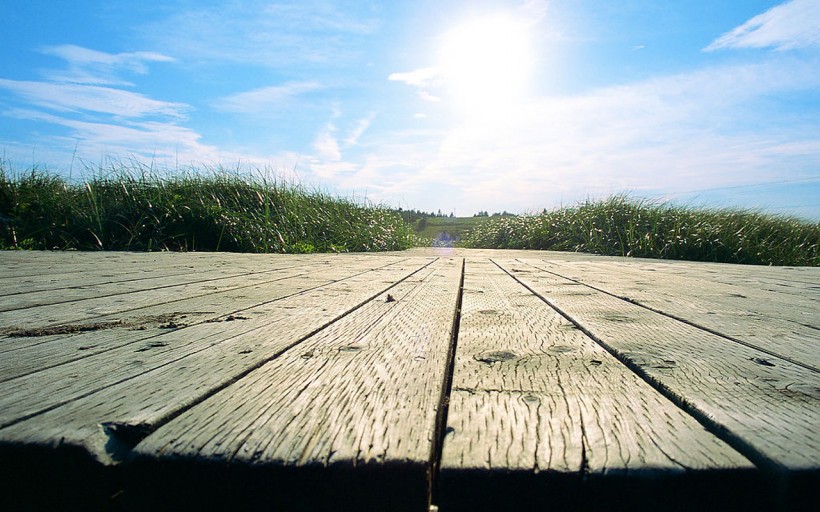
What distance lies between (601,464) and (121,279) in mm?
2603

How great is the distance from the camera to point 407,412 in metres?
0.67

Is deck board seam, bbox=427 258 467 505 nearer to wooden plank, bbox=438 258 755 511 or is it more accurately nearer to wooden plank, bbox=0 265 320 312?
wooden plank, bbox=438 258 755 511

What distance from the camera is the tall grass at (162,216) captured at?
6.04 m

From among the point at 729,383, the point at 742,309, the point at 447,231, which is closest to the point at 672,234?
the point at 742,309

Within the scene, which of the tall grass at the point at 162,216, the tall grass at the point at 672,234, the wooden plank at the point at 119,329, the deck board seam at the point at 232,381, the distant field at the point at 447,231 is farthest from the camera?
the distant field at the point at 447,231

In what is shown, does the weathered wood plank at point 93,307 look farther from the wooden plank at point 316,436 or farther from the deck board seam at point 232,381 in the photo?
the wooden plank at point 316,436

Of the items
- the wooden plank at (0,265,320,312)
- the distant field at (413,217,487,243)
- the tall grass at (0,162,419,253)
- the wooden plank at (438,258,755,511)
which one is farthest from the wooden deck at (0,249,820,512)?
the distant field at (413,217,487,243)

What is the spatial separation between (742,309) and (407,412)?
159cm

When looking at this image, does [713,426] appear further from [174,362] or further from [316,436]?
[174,362]

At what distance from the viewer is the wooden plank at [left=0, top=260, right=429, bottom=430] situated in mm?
742

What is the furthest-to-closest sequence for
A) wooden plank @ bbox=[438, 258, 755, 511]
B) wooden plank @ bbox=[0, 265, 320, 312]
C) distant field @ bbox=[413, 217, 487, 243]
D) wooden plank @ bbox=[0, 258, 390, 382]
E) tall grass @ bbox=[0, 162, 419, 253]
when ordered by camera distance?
distant field @ bbox=[413, 217, 487, 243] → tall grass @ bbox=[0, 162, 419, 253] → wooden plank @ bbox=[0, 265, 320, 312] → wooden plank @ bbox=[0, 258, 390, 382] → wooden plank @ bbox=[438, 258, 755, 511]

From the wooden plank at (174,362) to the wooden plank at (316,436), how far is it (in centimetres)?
8

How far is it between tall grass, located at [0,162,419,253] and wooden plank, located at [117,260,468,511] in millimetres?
5828

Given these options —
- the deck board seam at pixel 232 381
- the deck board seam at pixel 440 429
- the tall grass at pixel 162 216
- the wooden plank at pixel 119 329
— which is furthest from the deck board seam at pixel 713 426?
the tall grass at pixel 162 216
